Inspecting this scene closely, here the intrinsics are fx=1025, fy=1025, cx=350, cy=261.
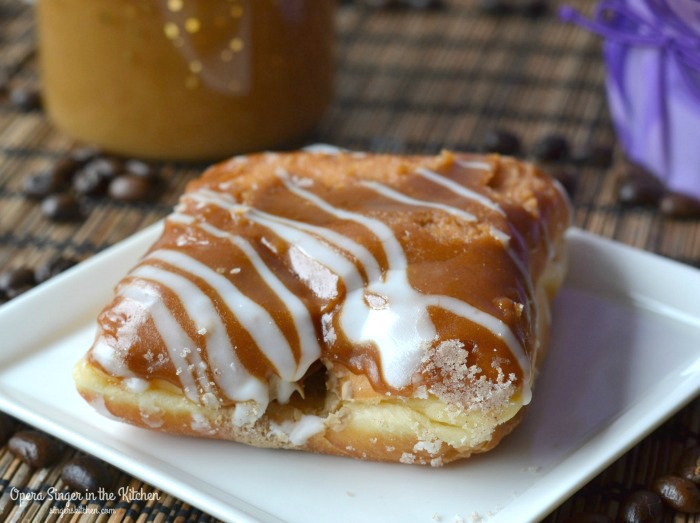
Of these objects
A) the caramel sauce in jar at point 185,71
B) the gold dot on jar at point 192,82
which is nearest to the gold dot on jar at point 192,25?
the caramel sauce in jar at point 185,71

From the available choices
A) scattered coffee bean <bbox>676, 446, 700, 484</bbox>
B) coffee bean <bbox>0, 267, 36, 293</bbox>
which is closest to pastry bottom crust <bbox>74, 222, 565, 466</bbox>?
scattered coffee bean <bbox>676, 446, 700, 484</bbox>

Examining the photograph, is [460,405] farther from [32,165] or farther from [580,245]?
[32,165]

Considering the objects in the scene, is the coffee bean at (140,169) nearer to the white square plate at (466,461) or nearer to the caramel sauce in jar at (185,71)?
the caramel sauce in jar at (185,71)

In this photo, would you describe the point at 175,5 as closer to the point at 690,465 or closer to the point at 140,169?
the point at 140,169

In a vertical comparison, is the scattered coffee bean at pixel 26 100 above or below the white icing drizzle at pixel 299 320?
below

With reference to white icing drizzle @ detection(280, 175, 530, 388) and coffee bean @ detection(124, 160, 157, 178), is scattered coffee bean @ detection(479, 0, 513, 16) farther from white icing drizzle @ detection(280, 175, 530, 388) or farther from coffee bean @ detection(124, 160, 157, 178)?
white icing drizzle @ detection(280, 175, 530, 388)
